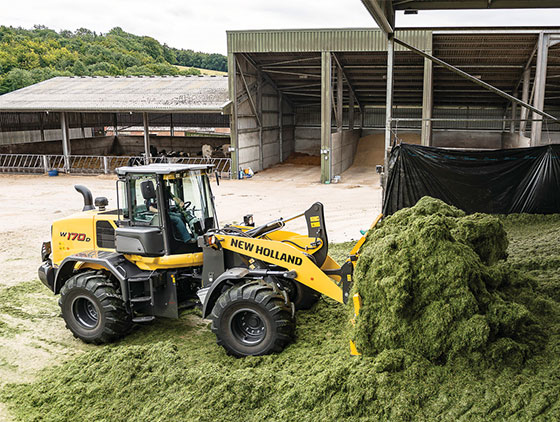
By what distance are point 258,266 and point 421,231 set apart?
2210 millimetres

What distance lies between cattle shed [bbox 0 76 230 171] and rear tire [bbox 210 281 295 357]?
19.1m

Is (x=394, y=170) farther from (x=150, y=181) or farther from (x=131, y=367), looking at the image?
(x=131, y=367)

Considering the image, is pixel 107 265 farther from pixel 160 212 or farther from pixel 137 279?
pixel 160 212

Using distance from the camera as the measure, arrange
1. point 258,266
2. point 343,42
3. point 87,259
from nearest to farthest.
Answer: point 258,266 → point 87,259 → point 343,42

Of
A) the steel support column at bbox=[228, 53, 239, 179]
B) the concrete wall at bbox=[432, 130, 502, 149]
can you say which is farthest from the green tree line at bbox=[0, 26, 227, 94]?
the concrete wall at bbox=[432, 130, 502, 149]

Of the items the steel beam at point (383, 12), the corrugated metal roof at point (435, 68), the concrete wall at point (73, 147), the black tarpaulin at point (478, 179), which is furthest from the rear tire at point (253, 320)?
the concrete wall at point (73, 147)

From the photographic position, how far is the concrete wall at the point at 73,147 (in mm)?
30609

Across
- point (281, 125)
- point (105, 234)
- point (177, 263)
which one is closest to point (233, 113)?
point (281, 125)

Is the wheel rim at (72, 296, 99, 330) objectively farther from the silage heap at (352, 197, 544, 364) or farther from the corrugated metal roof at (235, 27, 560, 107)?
the corrugated metal roof at (235, 27, 560, 107)

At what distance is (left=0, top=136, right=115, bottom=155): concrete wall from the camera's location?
30609 millimetres

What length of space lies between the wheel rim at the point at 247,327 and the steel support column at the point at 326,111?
1830 centimetres

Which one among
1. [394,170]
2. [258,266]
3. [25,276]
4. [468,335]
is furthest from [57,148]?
[468,335]

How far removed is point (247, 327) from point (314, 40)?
19255 millimetres

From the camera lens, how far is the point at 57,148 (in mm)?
33281
